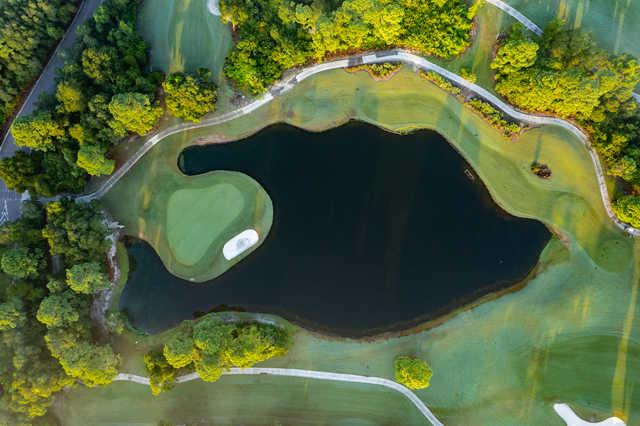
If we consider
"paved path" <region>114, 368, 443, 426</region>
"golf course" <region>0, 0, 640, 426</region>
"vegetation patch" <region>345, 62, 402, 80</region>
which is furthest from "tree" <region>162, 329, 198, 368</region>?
"vegetation patch" <region>345, 62, 402, 80</region>

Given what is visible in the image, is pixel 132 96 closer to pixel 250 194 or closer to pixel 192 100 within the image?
pixel 192 100

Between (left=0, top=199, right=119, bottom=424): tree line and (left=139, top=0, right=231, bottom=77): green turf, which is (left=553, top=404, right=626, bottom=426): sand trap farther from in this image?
(left=139, top=0, right=231, bottom=77): green turf

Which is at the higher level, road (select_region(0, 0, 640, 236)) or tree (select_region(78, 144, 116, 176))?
road (select_region(0, 0, 640, 236))

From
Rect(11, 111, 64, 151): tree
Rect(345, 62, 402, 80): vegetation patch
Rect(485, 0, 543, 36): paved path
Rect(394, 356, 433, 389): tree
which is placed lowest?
Rect(394, 356, 433, 389): tree

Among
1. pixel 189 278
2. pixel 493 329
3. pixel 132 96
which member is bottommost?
pixel 189 278

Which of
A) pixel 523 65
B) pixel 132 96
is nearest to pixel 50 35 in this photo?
pixel 132 96

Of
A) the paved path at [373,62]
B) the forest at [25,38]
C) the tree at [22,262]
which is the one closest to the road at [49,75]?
the forest at [25,38]

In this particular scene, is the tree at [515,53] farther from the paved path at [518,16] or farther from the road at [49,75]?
the road at [49,75]
